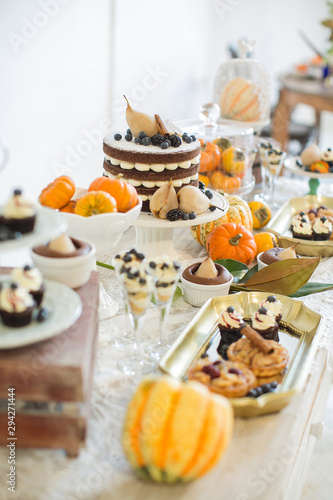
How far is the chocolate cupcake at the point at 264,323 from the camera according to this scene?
1.12 m

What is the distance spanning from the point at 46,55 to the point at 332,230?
3.68 ft

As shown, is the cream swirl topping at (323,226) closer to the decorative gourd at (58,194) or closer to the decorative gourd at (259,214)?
the decorative gourd at (259,214)

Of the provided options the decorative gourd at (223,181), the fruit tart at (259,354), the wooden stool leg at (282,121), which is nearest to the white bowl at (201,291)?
the fruit tart at (259,354)

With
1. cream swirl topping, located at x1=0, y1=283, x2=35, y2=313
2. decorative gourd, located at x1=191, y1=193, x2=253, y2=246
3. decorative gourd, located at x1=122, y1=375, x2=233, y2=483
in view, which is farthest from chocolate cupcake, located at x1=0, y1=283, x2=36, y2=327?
decorative gourd, located at x1=191, y1=193, x2=253, y2=246

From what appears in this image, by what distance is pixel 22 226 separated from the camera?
32.5 inches

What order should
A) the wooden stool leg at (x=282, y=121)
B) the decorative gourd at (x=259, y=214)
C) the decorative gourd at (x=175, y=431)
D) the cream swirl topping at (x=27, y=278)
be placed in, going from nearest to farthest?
the decorative gourd at (x=175, y=431), the cream swirl topping at (x=27, y=278), the decorative gourd at (x=259, y=214), the wooden stool leg at (x=282, y=121)

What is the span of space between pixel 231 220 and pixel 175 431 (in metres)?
0.99

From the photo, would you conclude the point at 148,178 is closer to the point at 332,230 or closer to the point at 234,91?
the point at 332,230

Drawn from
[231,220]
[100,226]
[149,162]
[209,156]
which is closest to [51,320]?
[100,226]

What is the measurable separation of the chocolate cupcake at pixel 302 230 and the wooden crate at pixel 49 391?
101 centimetres

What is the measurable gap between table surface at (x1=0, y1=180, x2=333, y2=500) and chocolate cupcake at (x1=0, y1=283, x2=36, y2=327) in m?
0.21

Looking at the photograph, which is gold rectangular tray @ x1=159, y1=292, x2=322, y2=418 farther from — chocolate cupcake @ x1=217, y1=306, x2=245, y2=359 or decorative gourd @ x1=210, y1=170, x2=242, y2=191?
decorative gourd @ x1=210, y1=170, x2=242, y2=191

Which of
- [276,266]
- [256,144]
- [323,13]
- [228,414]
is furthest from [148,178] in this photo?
[323,13]

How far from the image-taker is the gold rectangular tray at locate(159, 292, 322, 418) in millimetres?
898
